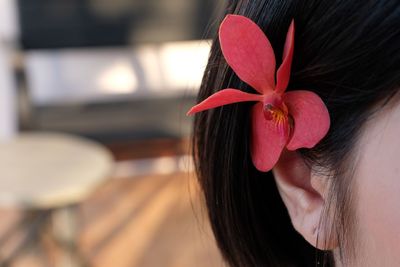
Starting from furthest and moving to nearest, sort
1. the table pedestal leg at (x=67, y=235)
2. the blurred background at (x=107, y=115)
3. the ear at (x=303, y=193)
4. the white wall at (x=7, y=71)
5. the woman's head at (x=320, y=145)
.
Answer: the white wall at (x=7, y=71) → the blurred background at (x=107, y=115) → the table pedestal leg at (x=67, y=235) → the ear at (x=303, y=193) → the woman's head at (x=320, y=145)

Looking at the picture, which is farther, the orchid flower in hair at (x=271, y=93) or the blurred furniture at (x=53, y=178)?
the blurred furniture at (x=53, y=178)

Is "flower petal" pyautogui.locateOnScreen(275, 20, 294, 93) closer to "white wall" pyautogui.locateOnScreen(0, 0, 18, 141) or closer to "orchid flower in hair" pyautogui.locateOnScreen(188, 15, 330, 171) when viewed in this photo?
"orchid flower in hair" pyautogui.locateOnScreen(188, 15, 330, 171)

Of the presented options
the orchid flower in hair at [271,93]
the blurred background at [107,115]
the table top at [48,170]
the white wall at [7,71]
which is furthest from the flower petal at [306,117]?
the white wall at [7,71]

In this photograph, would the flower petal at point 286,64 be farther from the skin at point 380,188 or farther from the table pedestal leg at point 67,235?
the table pedestal leg at point 67,235

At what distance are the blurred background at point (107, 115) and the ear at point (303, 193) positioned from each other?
140 cm

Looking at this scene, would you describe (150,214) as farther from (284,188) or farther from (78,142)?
(284,188)

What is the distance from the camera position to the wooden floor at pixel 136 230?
217 cm

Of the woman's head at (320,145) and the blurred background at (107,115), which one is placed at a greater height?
the woman's head at (320,145)

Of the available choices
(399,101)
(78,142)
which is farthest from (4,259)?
(399,101)

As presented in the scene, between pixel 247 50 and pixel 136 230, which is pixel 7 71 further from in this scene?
pixel 247 50

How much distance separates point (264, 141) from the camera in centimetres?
58

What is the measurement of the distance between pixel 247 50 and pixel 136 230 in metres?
1.87

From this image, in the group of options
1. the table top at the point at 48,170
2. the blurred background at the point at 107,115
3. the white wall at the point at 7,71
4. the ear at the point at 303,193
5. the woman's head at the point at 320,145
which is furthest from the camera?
the white wall at the point at 7,71

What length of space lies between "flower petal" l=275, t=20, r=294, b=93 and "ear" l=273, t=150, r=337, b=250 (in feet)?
0.30
